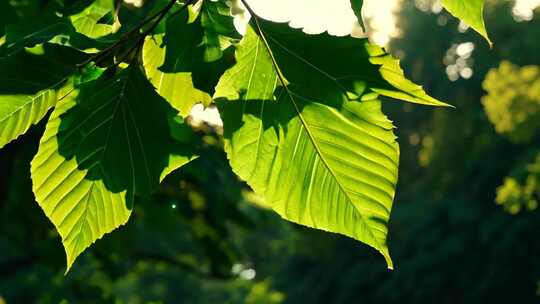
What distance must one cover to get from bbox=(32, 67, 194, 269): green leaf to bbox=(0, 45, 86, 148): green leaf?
0.03m

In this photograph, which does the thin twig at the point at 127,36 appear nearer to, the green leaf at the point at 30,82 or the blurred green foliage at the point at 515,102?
the green leaf at the point at 30,82

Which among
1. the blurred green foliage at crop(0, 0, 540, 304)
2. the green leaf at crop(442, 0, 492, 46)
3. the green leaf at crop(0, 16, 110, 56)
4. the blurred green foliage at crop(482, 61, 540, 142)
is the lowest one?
the blurred green foliage at crop(0, 0, 540, 304)

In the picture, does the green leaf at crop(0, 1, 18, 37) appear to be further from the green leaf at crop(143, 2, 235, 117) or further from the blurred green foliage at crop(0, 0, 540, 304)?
the blurred green foliage at crop(0, 0, 540, 304)

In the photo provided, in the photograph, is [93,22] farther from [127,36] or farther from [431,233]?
[431,233]

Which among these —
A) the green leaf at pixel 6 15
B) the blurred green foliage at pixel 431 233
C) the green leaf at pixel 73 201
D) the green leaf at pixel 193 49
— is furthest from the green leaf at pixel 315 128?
the blurred green foliage at pixel 431 233

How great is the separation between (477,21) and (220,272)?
167 inches

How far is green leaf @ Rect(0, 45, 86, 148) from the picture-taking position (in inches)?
31.1

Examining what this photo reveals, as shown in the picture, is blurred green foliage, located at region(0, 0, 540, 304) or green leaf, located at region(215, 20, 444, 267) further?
blurred green foliage, located at region(0, 0, 540, 304)

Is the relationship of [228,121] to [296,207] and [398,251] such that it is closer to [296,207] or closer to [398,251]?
[296,207]

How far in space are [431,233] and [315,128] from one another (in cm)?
1924

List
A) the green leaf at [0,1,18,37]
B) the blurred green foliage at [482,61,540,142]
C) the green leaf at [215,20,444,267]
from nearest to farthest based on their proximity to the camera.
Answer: the green leaf at [215,20,444,267]
the green leaf at [0,1,18,37]
the blurred green foliage at [482,61,540,142]

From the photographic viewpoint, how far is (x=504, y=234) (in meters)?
16.3

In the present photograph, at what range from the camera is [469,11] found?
31.4 inches

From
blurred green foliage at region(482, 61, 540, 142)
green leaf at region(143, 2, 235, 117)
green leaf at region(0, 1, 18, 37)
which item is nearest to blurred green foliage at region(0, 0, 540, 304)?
blurred green foliage at region(482, 61, 540, 142)
